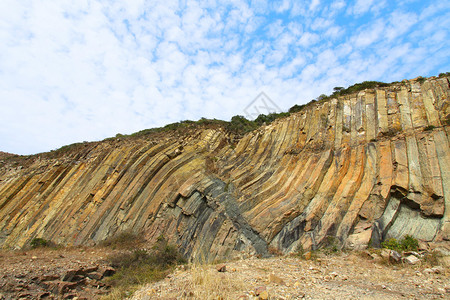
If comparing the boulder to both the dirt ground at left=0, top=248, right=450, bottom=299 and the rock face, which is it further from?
the rock face

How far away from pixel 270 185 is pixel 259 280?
6.91 m

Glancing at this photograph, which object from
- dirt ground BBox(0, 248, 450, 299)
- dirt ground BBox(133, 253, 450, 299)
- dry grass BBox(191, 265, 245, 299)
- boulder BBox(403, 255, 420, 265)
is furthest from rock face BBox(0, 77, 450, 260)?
dry grass BBox(191, 265, 245, 299)

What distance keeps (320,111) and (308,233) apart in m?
8.89

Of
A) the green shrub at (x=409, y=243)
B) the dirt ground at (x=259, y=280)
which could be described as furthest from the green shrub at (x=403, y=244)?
the dirt ground at (x=259, y=280)

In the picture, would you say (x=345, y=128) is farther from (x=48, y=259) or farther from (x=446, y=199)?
(x=48, y=259)

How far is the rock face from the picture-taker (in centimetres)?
1043

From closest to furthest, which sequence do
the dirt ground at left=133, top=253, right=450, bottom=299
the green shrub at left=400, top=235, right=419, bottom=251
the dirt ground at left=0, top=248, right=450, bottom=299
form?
1. the dirt ground at left=133, top=253, right=450, bottom=299
2. the dirt ground at left=0, top=248, right=450, bottom=299
3. the green shrub at left=400, top=235, right=419, bottom=251

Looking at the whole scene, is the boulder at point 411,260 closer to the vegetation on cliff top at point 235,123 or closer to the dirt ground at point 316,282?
the dirt ground at point 316,282

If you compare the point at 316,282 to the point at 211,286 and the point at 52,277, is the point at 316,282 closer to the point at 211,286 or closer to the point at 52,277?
the point at 211,286

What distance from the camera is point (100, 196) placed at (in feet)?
56.2

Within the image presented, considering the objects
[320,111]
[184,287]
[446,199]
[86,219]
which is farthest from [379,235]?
[86,219]

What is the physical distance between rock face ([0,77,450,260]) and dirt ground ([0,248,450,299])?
5.33ft

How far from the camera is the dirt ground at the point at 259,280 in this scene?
5969 millimetres

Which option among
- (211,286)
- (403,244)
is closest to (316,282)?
(211,286)
